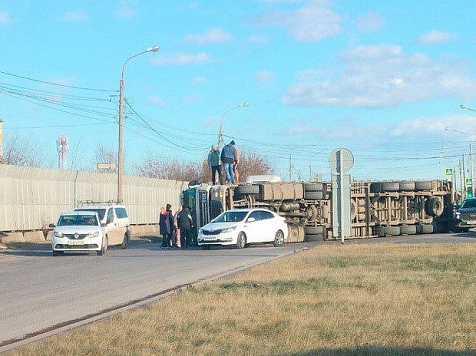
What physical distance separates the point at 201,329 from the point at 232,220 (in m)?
22.4

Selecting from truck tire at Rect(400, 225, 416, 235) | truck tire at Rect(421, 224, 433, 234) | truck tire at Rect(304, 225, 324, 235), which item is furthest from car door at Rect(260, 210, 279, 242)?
truck tire at Rect(421, 224, 433, 234)

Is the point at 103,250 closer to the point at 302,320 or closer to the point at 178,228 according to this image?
the point at 178,228

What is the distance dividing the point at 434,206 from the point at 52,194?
18.3 metres

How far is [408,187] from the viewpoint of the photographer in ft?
128

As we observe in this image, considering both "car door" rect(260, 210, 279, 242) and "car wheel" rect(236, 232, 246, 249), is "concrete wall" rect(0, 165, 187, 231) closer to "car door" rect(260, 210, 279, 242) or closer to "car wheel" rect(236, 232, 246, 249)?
"car wheel" rect(236, 232, 246, 249)

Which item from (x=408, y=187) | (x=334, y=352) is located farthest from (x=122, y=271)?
(x=408, y=187)

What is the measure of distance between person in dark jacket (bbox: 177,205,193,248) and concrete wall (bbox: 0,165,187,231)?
873 cm

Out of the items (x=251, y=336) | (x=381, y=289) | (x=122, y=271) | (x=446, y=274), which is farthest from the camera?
(x=122, y=271)

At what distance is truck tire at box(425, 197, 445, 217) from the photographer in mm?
39809

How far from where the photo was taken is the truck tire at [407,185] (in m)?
39.0

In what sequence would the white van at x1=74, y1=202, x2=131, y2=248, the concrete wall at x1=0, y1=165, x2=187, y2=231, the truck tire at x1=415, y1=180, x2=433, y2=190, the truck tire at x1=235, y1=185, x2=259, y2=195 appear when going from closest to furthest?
the white van at x1=74, y1=202, x2=131, y2=248 → the truck tire at x1=235, y1=185, x2=259, y2=195 → the truck tire at x1=415, y1=180, x2=433, y2=190 → the concrete wall at x1=0, y1=165, x2=187, y2=231

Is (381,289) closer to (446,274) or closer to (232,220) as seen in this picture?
(446,274)

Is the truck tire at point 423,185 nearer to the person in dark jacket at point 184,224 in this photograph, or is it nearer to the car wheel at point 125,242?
the person in dark jacket at point 184,224

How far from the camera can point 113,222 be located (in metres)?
34.2
